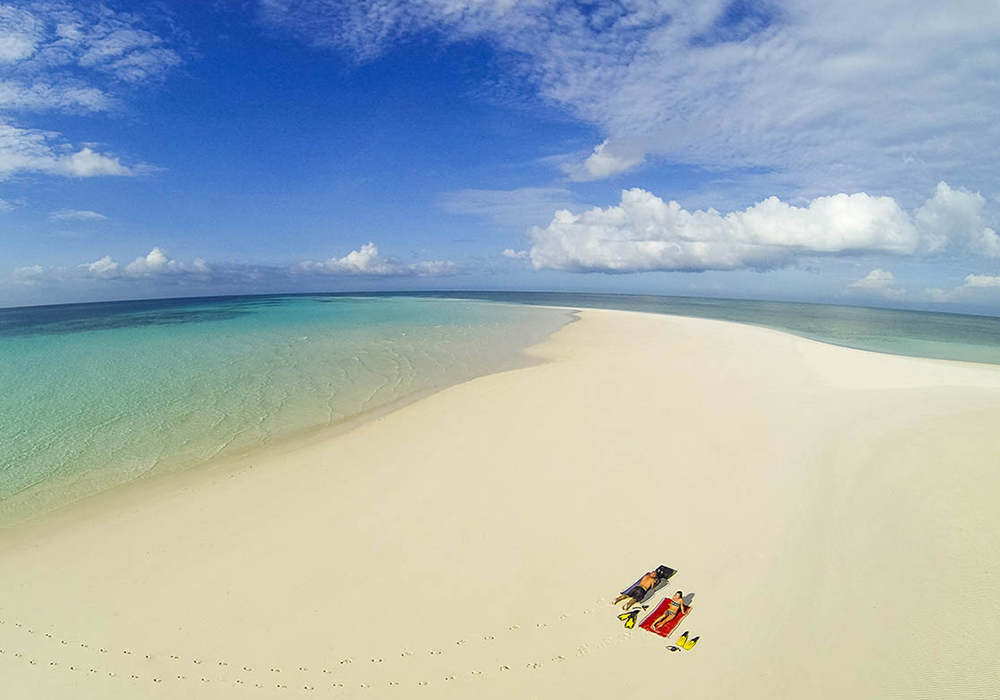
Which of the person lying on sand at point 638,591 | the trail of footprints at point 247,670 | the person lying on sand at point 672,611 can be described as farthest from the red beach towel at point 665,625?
the trail of footprints at point 247,670

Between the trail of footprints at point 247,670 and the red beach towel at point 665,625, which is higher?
the red beach towel at point 665,625

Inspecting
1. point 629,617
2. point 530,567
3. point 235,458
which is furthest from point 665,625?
point 235,458

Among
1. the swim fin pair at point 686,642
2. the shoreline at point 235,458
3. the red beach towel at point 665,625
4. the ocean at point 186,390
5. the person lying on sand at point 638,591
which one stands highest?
the ocean at point 186,390

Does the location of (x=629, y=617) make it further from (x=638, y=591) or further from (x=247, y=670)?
(x=247, y=670)

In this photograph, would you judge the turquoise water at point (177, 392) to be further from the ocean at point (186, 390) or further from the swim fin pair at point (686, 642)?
the swim fin pair at point (686, 642)

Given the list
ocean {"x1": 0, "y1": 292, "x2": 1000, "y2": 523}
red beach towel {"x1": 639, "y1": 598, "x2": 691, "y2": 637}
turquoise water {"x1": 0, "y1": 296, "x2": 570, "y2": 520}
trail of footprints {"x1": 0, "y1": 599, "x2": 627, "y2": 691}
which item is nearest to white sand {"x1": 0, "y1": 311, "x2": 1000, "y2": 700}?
trail of footprints {"x1": 0, "y1": 599, "x2": 627, "y2": 691}

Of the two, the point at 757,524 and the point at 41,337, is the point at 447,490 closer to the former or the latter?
the point at 757,524
